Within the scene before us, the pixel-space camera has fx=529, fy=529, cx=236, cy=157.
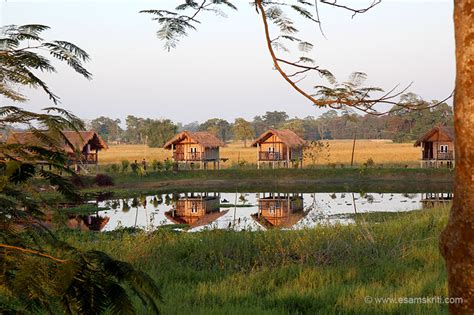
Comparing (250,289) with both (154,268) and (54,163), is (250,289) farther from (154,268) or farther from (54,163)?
(54,163)

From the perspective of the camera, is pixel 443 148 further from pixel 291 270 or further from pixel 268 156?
pixel 291 270

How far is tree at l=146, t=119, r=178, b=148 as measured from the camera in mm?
78812

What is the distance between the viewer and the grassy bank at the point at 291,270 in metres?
6.08

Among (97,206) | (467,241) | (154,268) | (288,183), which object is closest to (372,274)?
(154,268)

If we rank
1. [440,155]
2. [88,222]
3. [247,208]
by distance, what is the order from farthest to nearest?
[440,155] → [247,208] → [88,222]

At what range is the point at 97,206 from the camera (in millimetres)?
24844

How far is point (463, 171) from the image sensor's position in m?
2.24

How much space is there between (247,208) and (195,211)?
246 cm

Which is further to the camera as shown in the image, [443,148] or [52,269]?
[443,148]

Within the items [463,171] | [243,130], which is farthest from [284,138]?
[463,171]

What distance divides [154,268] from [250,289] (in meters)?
2.32

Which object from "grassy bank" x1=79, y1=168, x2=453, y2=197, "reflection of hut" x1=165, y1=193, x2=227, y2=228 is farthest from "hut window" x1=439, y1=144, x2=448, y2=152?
"reflection of hut" x1=165, y1=193, x2=227, y2=228

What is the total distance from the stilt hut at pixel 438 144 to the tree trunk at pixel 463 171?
39.1m

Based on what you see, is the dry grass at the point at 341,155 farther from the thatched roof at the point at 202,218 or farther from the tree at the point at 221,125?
the tree at the point at 221,125
